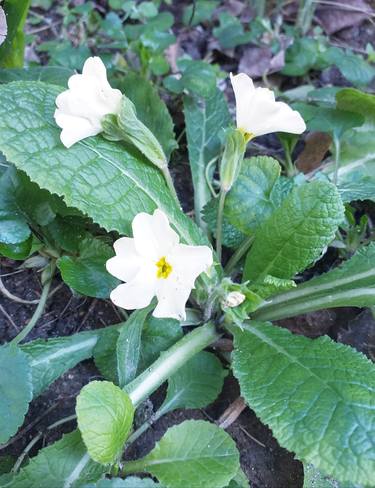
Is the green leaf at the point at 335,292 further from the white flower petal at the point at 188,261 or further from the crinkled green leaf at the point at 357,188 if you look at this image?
the white flower petal at the point at 188,261

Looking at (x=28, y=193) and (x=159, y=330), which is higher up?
(x=28, y=193)

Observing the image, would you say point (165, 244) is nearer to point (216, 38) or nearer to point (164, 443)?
point (164, 443)

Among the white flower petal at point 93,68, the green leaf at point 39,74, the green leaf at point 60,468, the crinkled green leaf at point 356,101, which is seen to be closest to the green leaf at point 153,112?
the green leaf at point 39,74

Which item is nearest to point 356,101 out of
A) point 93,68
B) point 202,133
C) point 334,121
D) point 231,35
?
point 334,121

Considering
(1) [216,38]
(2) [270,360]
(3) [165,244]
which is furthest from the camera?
(1) [216,38]

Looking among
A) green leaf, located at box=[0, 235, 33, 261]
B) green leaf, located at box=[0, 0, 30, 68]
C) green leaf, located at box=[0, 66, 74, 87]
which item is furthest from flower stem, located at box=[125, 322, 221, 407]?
green leaf, located at box=[0, 0, 30, 68]

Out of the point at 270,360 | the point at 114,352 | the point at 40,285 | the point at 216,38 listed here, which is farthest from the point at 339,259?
the point at 216,38

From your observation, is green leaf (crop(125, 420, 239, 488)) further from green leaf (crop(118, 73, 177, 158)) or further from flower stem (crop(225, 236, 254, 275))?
green leaf (crop(118, 73, 177, 158))
